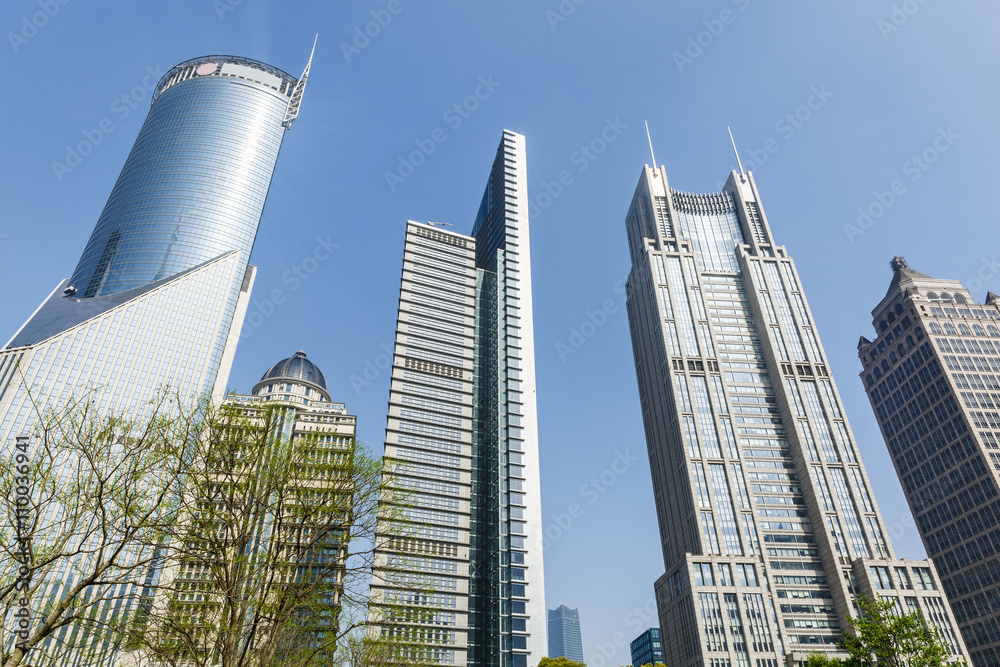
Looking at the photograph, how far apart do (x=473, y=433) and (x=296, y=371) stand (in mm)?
62879

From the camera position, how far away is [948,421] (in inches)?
5251

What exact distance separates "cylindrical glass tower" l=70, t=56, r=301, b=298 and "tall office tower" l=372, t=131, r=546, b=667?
171 ft

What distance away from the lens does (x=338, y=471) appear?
25.6 m

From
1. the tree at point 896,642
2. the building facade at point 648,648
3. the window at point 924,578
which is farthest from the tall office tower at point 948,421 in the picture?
the tree at point 896,642

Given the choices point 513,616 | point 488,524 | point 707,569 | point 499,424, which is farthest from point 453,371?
point 707,569

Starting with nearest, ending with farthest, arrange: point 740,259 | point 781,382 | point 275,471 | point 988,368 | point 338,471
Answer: point 275,471
point 338,471
point 781,382
point 988,368
point 740,259

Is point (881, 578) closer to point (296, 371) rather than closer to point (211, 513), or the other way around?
point (211, 513)

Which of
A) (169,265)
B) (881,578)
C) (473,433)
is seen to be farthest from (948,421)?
(169,265)

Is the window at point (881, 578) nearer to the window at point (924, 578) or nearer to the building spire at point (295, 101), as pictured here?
the window at point (924, 578)

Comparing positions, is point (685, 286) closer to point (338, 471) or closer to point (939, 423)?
point (939, 423)

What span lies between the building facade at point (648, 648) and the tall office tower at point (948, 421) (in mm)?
84594

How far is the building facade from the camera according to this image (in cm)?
18388

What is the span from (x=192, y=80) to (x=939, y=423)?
210840 mm

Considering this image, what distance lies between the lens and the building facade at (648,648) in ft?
603
